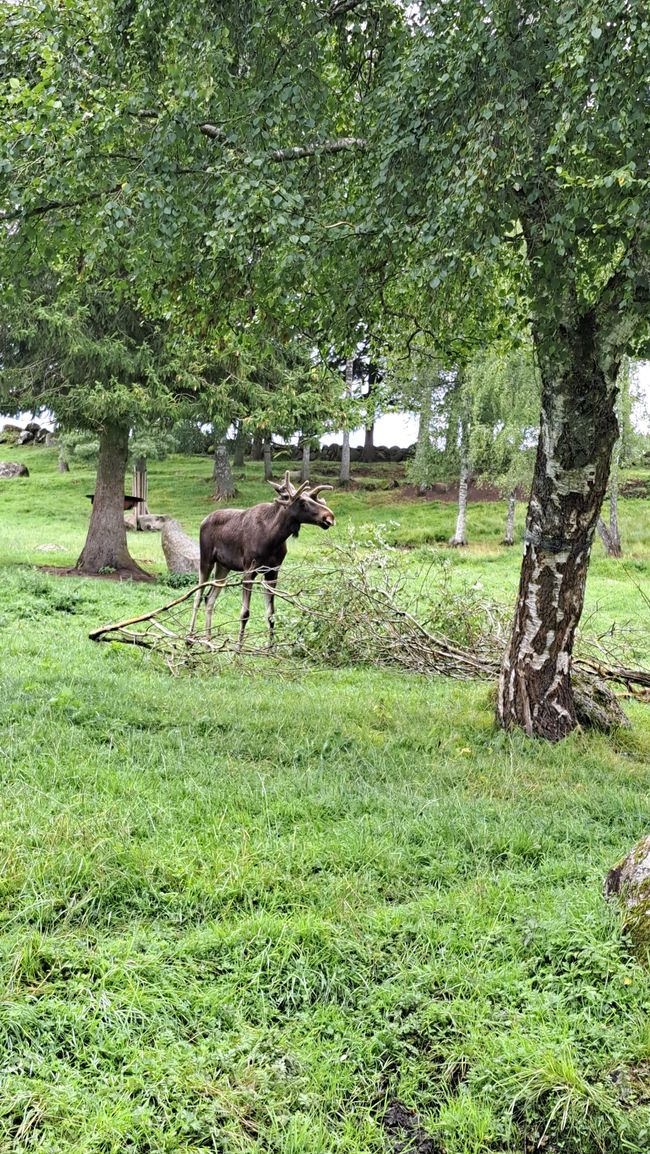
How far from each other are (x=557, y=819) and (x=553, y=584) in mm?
2417

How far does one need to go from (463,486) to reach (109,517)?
15.3m

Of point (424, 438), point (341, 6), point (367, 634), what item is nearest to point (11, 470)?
point (424, 438)

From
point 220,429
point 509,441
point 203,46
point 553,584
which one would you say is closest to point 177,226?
point 203,46

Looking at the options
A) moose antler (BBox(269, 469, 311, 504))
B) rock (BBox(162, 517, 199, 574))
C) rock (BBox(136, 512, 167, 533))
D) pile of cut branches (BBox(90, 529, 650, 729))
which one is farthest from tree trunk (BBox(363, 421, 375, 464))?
pile of cut branches (BBox(90, 529, 650, 729))

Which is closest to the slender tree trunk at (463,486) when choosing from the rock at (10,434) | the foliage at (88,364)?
the foliage at (88,364)

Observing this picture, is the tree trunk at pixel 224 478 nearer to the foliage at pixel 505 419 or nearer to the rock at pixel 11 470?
the foliage at pixel 505 419

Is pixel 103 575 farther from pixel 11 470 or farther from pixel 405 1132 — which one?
pixel 11 470

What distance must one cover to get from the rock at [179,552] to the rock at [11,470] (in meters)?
29.4

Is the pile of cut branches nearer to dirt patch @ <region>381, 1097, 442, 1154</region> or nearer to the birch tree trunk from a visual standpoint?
dirt patch @ <region>381, 1097, 442, 1154</region>

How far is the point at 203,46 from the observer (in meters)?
5.97

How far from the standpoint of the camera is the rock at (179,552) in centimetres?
1970

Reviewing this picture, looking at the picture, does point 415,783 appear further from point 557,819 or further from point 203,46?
point 203,46

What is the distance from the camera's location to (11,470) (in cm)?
4678

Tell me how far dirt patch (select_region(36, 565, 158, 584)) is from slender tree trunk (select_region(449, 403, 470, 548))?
13592 millimetres
